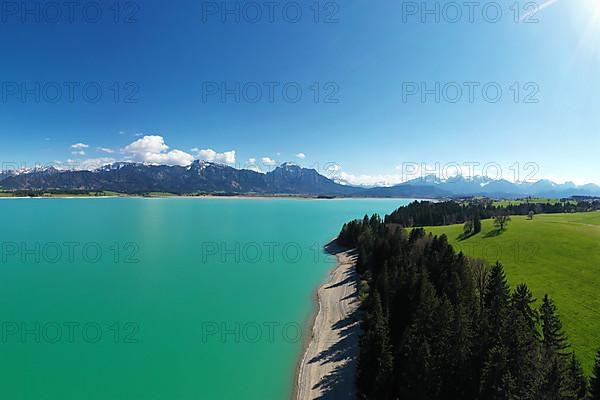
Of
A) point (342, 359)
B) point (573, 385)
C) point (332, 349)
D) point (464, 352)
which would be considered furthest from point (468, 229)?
point (573, 385)

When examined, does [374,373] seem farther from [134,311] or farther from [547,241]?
[547,241]

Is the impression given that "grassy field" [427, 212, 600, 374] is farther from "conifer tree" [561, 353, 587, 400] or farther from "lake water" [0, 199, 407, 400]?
"lake water" [0, 199, 407, 400]

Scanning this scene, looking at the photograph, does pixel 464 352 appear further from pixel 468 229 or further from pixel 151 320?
pixel 468 229

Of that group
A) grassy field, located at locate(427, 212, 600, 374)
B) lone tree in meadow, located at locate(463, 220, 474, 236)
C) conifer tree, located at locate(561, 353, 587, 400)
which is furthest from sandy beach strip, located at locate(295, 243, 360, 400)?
lone tree in meadow, located at locate(463, 220, 474, 236)

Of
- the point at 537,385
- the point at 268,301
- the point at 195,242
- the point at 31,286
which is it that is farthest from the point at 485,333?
the point at 195,242

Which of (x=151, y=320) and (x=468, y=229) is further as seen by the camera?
(x=468, y=229)
